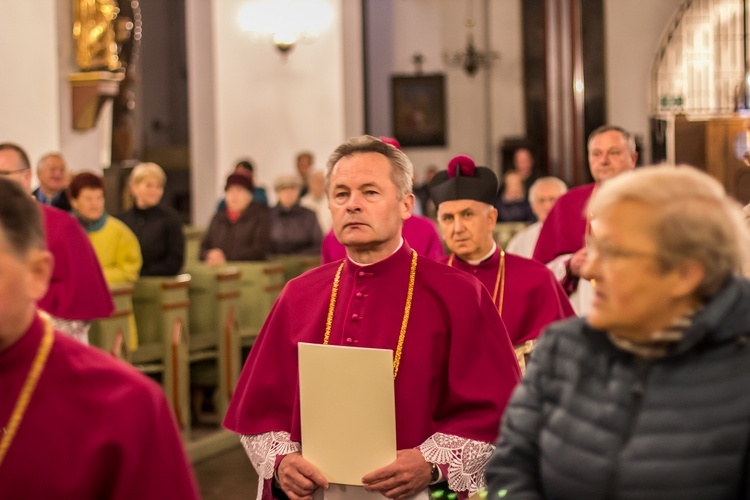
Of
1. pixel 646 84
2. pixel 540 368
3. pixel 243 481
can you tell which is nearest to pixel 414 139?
pixel 646 84

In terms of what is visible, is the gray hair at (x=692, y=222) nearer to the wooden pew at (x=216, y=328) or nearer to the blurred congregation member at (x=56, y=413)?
the blurred congregation member at (x=56, y=413)

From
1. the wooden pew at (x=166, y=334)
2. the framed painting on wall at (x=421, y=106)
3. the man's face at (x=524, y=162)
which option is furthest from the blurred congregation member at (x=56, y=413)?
the framed painting on wall at (x=421, y=106)

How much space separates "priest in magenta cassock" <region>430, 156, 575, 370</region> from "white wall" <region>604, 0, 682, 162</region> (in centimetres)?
1603

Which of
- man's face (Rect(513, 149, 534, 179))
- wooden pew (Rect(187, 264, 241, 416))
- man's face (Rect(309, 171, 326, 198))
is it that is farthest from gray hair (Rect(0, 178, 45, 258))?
man's face (Rect(513, 149, 534, 179))

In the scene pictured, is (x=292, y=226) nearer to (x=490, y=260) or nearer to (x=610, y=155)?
(x=610, y=155)

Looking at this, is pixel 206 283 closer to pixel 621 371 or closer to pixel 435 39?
pixel 621 371

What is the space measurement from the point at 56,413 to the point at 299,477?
1352mm

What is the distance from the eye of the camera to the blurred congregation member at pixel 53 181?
339 inches

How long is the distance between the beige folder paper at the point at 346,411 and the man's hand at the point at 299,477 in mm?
35

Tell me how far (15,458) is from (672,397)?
124cm

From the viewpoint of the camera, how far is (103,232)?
827 centimetres

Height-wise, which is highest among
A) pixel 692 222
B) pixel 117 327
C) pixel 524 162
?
pixel 524 162

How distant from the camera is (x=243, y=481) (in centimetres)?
808

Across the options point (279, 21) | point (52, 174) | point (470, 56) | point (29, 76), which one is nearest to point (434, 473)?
point (52, 174)
